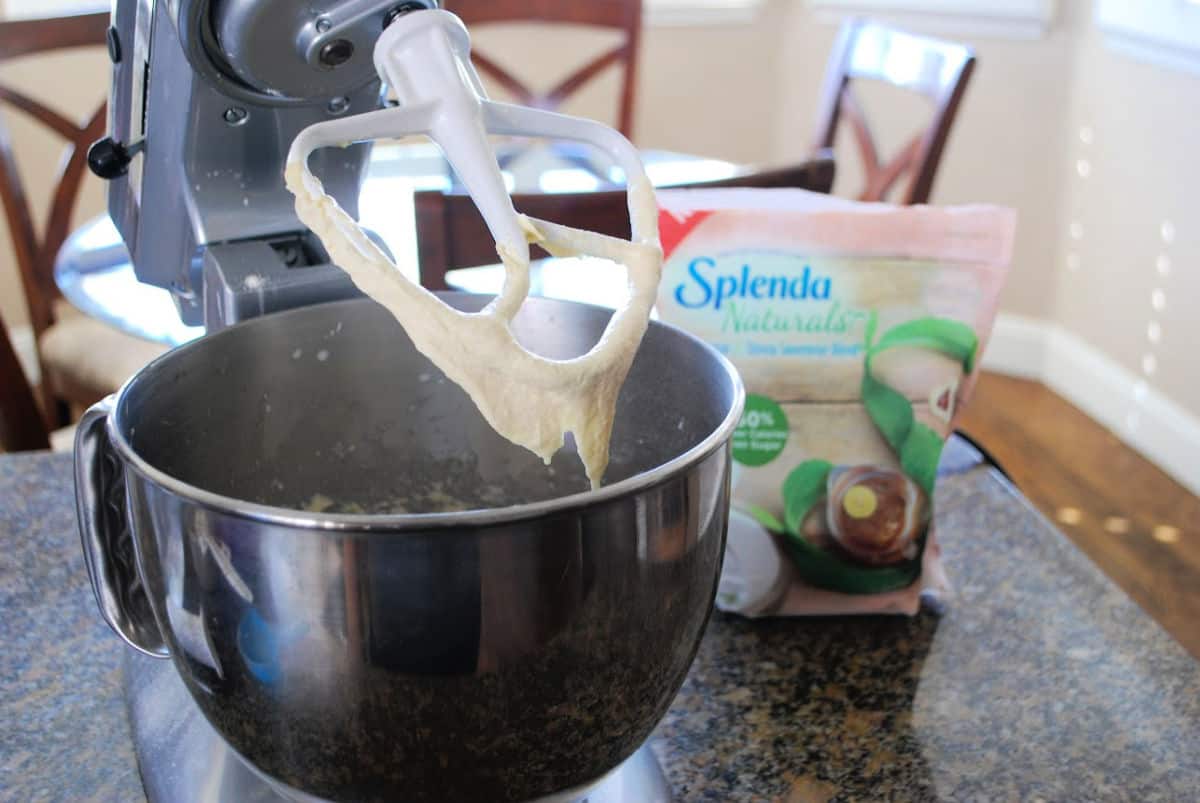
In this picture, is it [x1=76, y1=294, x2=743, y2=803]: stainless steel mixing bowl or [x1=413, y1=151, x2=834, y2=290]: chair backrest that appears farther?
[x1=413, y1=151, x2=834, y2=290]: chair backrest

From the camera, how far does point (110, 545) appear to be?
51 centimetres

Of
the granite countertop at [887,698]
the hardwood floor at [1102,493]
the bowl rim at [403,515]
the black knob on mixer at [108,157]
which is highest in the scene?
the black knob on mixer at [108,157]

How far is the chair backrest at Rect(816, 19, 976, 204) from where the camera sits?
5.65ft

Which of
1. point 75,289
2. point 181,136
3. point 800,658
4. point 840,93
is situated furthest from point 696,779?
point 840,93

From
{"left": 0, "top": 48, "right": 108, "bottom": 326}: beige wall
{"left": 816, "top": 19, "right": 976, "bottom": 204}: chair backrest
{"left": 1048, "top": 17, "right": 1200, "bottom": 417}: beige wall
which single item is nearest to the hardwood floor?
{"left": 1048, "top": 17, "right": 1200, "bottom": 417}: beige wall

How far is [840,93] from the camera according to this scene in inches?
82.7

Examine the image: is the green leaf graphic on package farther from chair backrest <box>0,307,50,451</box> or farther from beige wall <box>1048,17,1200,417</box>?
beige wall <box>1048,17,1200,417</box>

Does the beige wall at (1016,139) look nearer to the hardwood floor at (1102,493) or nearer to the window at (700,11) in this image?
the hardwood floor at (1102,493)

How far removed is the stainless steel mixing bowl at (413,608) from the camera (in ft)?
1.27

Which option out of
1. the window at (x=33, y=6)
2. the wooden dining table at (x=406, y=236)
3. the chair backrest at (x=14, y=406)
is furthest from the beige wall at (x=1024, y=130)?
the chair backrest at (x=14, y=406)

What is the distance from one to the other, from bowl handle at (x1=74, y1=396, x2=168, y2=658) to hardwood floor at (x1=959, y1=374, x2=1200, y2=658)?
1.72 m

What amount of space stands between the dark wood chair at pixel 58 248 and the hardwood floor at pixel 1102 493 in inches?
61.4

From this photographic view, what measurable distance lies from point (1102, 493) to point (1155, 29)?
35.8 inches

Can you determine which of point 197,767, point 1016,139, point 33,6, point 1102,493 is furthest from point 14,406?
point 1016,139
